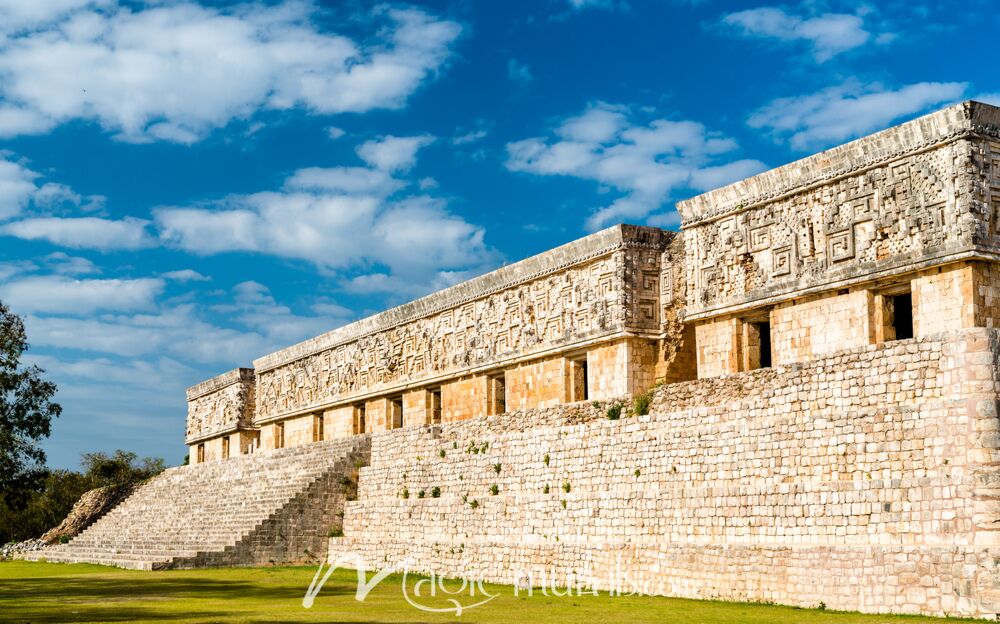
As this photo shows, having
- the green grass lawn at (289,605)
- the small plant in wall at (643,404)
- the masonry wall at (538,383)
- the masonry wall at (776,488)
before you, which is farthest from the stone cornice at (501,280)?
the green grass lawn at (289,605)

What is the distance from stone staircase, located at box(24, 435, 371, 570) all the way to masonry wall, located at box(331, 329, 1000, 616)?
12.6 ft

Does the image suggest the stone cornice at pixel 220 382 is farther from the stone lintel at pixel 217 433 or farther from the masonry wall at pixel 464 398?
the masonry wall at pixel 464 398

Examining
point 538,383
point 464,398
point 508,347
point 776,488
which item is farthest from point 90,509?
point 776,488

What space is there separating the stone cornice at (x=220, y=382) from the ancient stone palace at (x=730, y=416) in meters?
10.5

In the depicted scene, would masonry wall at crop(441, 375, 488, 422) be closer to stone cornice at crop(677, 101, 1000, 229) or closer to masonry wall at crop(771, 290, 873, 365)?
stone cornice at crop(677, 101, 1000, 229)

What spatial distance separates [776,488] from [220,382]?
2472 cm

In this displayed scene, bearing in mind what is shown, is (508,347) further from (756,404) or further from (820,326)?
(756,404)

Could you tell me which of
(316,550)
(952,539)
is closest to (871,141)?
(952,539)

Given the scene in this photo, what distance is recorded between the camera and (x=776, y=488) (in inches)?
451

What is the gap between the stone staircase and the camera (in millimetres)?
19000

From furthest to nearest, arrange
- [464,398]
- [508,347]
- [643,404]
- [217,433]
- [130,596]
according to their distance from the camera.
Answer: [217,433] < [464,398] < [508,347] < [643,404] < [130,596]

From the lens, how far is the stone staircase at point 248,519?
19.0 meters

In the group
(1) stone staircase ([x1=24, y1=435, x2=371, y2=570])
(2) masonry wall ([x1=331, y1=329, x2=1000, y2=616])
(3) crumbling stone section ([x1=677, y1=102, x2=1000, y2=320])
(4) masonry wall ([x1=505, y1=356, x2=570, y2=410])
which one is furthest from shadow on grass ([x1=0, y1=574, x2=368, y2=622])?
(3) crumbling stone section ([x1=677, y1=102, x2=1000, y2=320])

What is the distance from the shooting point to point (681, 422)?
13047 millimetres
